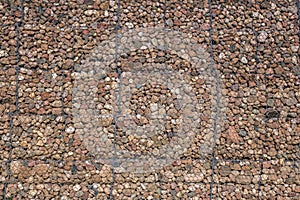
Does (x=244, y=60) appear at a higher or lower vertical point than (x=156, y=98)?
higher

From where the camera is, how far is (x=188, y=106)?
152 inches

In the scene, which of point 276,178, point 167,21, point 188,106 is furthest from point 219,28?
point 276,178

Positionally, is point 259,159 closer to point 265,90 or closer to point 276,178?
point 276,178

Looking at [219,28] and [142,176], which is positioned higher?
[219,28]

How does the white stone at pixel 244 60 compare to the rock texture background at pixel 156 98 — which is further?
the white stone at pixel 244 60

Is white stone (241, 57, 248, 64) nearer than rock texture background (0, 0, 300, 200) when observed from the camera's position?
No

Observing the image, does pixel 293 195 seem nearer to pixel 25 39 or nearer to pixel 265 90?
pixel 265 90

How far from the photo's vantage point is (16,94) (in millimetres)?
3816

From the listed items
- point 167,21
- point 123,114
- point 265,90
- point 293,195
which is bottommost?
point 293,195

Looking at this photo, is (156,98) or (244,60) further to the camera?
(244,60)

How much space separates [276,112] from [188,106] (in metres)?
0.77

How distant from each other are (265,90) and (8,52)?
7.39ft

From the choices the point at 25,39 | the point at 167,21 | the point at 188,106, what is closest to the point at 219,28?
the point at 167,21

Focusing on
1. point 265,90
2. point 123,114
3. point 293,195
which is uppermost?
point 265,90
